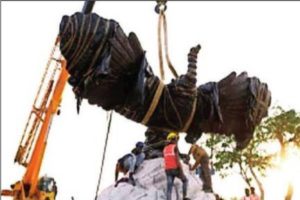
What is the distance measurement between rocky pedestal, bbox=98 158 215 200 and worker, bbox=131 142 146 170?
0.11 feet

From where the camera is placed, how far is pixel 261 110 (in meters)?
4.17

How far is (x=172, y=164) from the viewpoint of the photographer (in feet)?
13.7

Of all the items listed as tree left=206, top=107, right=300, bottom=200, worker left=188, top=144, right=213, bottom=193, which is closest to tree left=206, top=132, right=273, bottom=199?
tree left=206, top=107, right=300, bottom=200

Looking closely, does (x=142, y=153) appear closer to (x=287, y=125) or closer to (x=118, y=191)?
(x=118, y=191)

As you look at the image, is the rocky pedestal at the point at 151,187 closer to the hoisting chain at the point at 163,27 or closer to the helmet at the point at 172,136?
the helmet at the point at 172,136

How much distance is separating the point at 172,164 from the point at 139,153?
0.27m

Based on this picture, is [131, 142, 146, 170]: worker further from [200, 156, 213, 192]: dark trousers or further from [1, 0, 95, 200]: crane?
[1, 0, 95, 200]: crane


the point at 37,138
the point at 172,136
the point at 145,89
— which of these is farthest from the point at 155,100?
the point at 37,138

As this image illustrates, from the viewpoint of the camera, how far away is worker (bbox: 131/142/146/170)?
4246 mm

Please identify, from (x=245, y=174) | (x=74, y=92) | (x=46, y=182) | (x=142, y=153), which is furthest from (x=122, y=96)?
(x=245, y=174)

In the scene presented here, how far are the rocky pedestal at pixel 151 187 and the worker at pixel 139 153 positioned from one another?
3 cm

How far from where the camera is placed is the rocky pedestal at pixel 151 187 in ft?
13.0

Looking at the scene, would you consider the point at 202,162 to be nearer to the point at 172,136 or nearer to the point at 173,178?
the point at 172,136

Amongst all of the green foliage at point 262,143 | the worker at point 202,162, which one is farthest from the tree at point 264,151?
the worker at point 202,162
